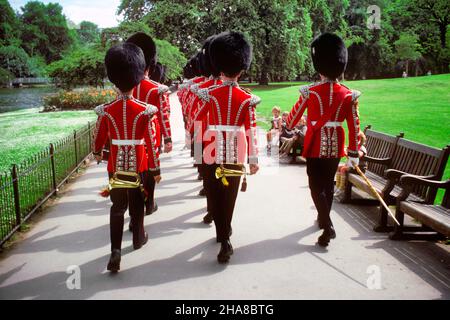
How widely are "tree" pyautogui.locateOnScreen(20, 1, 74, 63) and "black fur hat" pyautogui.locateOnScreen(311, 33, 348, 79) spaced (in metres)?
61.8

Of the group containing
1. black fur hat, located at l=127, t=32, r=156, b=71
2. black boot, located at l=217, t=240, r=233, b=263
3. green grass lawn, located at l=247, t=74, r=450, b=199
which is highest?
black fur hat, located at l=127, t=32, r=156, b=71

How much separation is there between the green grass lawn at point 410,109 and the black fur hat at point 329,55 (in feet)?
5.39

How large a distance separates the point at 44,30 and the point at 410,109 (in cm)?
5556

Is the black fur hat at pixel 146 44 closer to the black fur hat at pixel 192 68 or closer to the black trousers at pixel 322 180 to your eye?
the black trousers at pixel 322 180

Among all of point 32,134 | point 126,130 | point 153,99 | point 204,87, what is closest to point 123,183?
point 126,130

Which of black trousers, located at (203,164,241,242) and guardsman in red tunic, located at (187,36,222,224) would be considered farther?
guardsman in red tunic, located at (187,36,222,224)

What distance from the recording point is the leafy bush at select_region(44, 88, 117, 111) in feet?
81.6

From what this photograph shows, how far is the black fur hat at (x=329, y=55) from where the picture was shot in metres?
5.09

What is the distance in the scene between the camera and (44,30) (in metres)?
62.0

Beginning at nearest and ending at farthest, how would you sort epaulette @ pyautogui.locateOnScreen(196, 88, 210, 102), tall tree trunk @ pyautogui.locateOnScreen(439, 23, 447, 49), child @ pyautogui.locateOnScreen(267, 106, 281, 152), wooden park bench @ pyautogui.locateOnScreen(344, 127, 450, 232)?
epaulette @ pyautogui.locateOnScreen(196, 88, 210, 102)
wooden park bench @ pyautogui.locateOnScreen(344, 127, 450, 232)
child @ pyautogui.locateOnScreen(267, 106, 281, 152)
tall tree trunk @ pyautogui.locateOnScreen(439, 23, 447, 49)

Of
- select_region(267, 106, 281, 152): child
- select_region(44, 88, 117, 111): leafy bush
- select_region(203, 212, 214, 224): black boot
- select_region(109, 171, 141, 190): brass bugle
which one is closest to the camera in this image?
select_region(109, 171, 141, 190): brass bugle

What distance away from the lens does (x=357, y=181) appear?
6363mm

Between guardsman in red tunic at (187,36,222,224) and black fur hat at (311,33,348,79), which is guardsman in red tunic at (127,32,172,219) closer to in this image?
guardsman in red tunic at (187,36,222,224)

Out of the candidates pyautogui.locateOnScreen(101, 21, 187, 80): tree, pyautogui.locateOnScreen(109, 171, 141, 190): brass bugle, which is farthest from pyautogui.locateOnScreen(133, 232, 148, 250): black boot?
pyautogui.locateOnScreen(101, 21, 187, 80): tree
